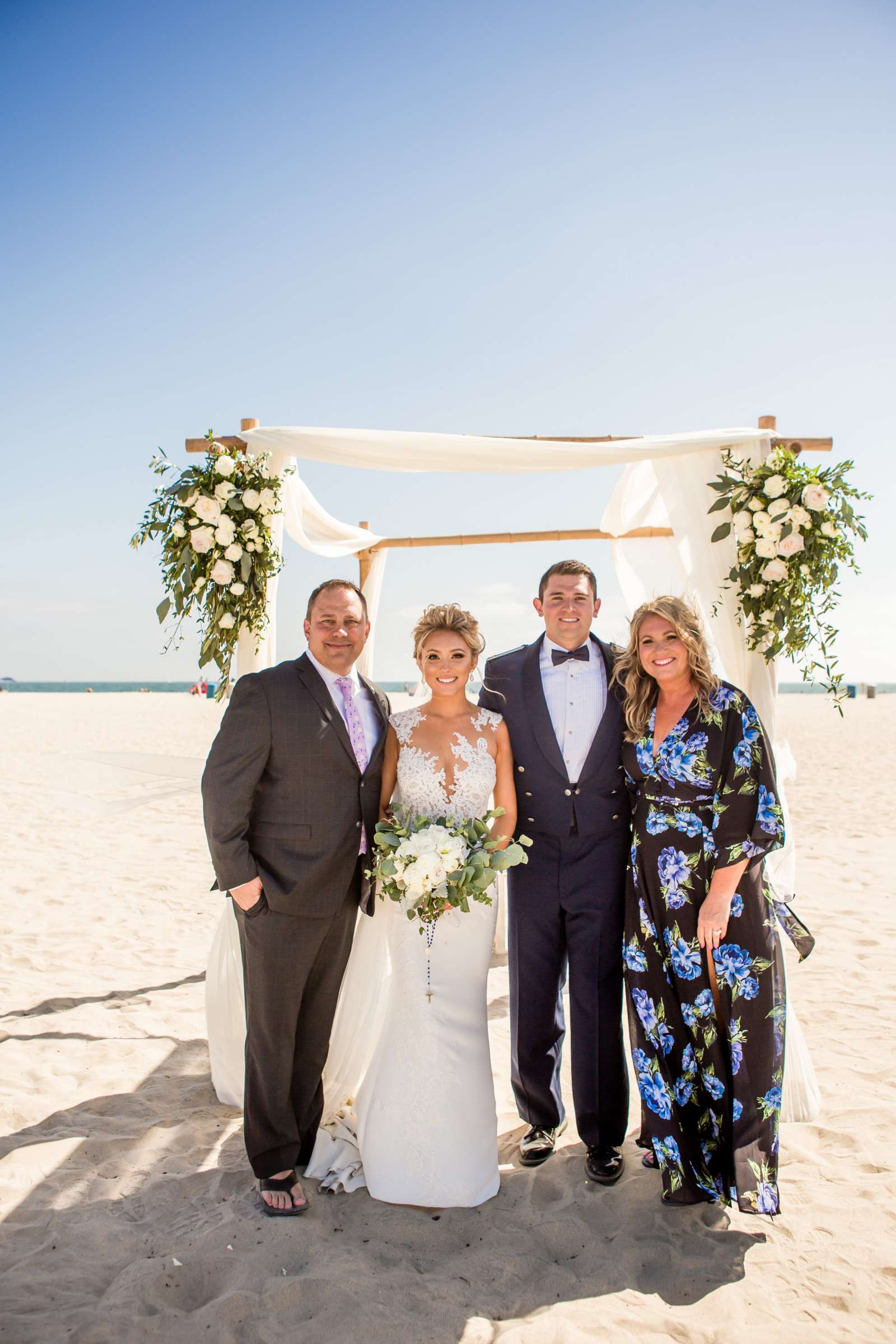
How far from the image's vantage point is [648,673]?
11.3ft

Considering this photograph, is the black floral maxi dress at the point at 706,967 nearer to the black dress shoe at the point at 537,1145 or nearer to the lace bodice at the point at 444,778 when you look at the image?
the black dress shoe at the point at 537,1145

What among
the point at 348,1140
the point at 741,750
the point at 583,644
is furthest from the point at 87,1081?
the point at 741,750

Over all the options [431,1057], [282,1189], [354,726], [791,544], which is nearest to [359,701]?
[354,726]

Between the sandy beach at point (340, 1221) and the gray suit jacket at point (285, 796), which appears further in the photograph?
the gray suit jacket at point (285, 796)

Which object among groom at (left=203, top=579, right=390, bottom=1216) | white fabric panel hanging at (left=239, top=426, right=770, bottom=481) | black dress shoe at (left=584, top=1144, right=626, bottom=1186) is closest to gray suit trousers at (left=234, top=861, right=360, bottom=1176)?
groom at (left=203, top=579, right=390, bottom=1216)

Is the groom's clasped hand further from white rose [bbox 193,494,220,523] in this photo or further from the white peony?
white rose [bbox 193,494,220,523]

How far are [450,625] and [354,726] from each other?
588 mm

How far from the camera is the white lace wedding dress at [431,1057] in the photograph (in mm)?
3174

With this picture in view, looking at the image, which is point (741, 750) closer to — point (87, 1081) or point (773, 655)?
point (773, 655)

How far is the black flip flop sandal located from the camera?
121 inches

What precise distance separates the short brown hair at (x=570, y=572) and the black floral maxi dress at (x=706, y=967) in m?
0.81

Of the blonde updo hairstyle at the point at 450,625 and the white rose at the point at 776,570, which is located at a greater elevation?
the white rose at the point at 776,570

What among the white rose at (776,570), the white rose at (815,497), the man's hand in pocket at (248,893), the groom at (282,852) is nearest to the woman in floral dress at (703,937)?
the white rose at (776,570)

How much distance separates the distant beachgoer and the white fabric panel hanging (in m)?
1.24
